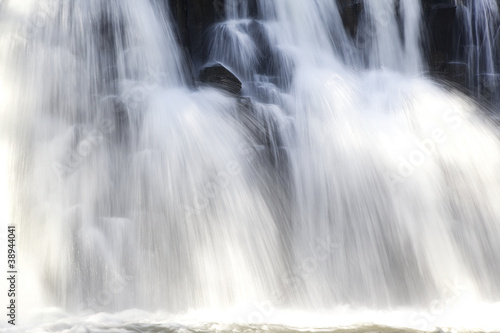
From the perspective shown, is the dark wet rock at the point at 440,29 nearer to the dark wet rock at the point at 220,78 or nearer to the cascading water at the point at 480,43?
the cascading water at the point at 480,43

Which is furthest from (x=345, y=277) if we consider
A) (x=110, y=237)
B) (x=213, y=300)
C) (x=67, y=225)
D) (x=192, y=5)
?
(x=192, y=5)

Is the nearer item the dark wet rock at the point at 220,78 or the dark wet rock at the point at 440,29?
the dark wet rock at the point at 220,78

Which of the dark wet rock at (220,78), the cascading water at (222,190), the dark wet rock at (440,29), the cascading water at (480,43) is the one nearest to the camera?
the cascading water at (222,190)

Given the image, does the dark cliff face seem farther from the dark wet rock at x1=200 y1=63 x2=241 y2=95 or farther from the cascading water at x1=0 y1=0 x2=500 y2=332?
the dark wet rock at x1=200 y1=63 x2=241 y2=95

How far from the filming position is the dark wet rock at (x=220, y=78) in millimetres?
7848

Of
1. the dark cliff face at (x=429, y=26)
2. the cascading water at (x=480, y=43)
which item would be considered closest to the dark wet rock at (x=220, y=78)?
the dark cliff face at (x=429, y=26)

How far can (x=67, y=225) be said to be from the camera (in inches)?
237

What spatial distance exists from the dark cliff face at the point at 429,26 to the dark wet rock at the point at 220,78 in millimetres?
1219

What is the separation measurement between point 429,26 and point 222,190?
5.99 metres

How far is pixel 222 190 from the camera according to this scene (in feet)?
21.5

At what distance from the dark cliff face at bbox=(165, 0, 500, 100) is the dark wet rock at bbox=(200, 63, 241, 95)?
122 cm

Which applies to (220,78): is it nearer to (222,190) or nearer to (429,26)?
(222,190)

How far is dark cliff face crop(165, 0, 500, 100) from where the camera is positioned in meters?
9.47

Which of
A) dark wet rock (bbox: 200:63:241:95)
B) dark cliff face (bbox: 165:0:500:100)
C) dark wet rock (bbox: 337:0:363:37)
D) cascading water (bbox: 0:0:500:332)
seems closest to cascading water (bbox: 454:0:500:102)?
dark cliff face (bbox: 165:0:500:100)
